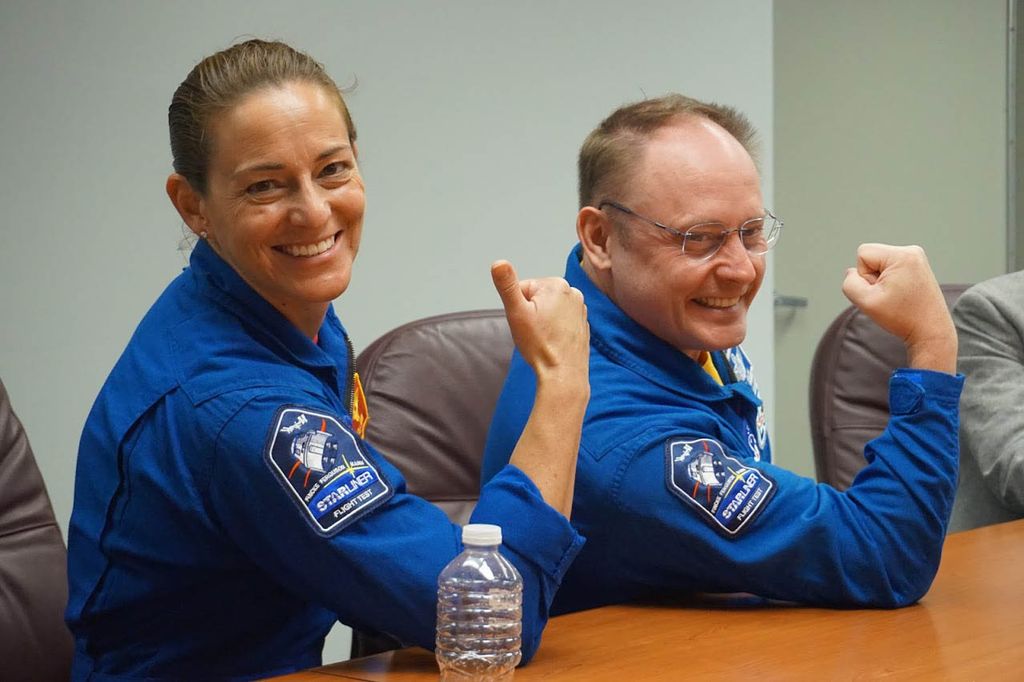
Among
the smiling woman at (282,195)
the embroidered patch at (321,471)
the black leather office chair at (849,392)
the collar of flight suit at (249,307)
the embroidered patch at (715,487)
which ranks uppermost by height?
the smiling woman at (282,195)

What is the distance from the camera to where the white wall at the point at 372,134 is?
9.23 feet

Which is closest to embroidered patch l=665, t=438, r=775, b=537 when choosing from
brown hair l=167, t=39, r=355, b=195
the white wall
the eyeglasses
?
the eyeglasses

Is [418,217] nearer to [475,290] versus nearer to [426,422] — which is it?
[475,290]

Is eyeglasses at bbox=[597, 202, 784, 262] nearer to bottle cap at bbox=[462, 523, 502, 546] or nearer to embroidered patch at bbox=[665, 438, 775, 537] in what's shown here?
embroidered patch at bbox=[665, 438, 775, 537]

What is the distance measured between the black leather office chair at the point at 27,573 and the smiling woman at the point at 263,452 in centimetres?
27

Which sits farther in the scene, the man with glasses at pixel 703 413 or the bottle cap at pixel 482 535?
the man with glasses at pixel 703 413

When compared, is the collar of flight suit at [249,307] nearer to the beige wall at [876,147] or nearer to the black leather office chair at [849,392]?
the black leather office chair at [849,392]

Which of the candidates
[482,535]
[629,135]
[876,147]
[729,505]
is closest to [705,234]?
[629,135]

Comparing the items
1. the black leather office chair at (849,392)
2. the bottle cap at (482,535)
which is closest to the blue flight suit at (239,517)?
the bottle cap at (482,535)

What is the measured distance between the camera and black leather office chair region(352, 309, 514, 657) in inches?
89.3

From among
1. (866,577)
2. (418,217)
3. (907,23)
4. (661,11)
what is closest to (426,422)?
(866,577)

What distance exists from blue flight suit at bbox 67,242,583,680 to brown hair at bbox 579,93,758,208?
0.50 metres

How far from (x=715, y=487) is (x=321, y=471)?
507 mm

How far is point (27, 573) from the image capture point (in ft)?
6.00
